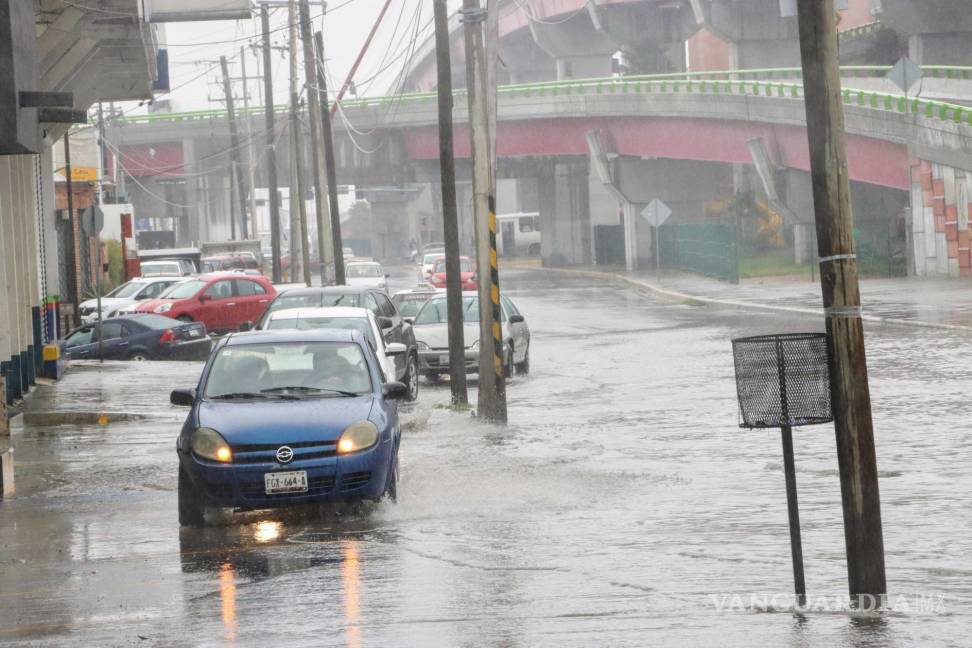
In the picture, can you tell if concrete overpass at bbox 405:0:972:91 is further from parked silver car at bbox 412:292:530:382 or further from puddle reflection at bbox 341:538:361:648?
puddle reflection at bbox 341:538:361:648

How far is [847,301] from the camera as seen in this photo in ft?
27.7

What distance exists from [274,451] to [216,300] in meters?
27.1

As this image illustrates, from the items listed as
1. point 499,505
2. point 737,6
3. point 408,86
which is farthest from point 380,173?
point 499,505

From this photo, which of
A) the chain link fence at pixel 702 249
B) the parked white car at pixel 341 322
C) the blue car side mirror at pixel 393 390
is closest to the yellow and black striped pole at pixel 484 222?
the parked white car at pixel 341 322

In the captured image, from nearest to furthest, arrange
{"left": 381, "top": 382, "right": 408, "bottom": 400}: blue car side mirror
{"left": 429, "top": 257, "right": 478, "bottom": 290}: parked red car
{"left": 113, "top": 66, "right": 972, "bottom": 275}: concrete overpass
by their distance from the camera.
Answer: {"left": 381, "top": 382, "right": 408, "bottom": 400}: blue car side mirror, {"left": 113, "top": 66, "right": 972, "bottom": 275}: concrete overpass, {"left": 429, "top": 257, "right": 478, "bottom": 290}: parked red car

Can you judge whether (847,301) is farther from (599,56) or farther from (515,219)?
(515,219)

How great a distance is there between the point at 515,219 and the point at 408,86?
2836cm

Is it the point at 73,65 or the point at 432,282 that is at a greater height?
the point at 73,65

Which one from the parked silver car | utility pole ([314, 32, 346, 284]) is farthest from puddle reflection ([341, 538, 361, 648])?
utility pole ([314, 32, 346, 284])

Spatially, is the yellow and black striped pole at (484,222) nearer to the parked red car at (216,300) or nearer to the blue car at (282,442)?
the blue car at (282,442)

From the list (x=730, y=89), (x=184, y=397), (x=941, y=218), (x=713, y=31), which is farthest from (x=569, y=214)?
(x=184, y=397)

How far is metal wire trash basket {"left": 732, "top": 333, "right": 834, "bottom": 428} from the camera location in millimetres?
8477

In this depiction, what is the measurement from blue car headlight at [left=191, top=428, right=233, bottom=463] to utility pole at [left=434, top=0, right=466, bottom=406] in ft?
33.9

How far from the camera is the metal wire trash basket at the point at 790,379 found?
8.48 meters
